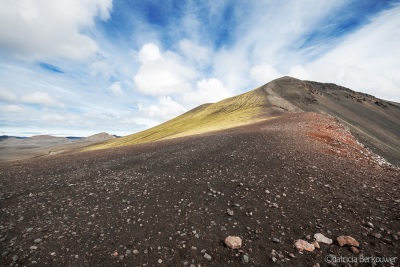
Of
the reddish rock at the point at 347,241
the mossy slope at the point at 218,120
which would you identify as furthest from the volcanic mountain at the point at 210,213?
the mossy slope at the point at 218,120

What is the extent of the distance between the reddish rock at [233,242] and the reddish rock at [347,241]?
12.2 ft

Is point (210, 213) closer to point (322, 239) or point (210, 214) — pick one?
point (210, 214)

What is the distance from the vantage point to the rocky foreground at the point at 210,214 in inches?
332

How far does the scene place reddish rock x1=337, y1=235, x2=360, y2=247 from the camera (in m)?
8.35

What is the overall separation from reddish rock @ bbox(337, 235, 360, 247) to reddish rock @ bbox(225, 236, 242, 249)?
12.2 feet

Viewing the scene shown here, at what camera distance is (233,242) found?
9031 mm

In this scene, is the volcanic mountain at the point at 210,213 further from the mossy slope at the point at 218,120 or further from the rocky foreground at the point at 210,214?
the mossy slope at the point at 218,120

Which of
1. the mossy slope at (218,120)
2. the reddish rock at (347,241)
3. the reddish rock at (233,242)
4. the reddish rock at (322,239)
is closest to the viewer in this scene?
the reddish rock at (347,241)

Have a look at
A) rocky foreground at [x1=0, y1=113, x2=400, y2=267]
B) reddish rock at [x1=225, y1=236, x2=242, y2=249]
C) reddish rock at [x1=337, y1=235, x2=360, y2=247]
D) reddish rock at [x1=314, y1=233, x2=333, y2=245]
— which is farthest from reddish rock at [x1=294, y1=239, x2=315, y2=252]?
reddish rock at [x1=225, y1=236, x2=242, y2=249]

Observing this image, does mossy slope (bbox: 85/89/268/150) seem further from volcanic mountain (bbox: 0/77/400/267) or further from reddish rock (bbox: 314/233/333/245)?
reddish rock (bbox: 314/233/333/245)

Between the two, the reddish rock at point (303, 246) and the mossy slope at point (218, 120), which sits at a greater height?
the mossy slope at point (218, 120)

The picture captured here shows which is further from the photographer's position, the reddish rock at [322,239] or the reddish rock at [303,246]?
the reddish rock at [322,239]

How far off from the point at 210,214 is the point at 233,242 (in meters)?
2.44

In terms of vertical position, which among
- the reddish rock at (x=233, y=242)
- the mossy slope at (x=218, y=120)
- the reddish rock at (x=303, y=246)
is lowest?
the reddish rock at (x=303, y=246)
